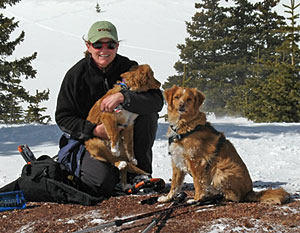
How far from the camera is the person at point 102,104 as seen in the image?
4.05m

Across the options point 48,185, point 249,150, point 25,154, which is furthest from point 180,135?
point 249,150

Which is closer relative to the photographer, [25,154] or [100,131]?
[100,131]

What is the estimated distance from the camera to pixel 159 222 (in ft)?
10.1

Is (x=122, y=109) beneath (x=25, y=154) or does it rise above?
above

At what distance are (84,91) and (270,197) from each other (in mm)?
2373

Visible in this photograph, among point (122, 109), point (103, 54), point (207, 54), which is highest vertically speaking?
point (207, 54)

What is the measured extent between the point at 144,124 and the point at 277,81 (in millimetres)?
11465

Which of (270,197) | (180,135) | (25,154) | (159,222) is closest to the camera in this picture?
(159,222)

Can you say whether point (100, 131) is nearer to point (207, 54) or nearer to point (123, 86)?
point (123, 86)

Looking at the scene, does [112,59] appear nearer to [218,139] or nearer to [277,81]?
[218,139]

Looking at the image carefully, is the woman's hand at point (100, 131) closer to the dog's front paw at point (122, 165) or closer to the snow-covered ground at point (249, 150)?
the dog's front paw at point (122, 165)

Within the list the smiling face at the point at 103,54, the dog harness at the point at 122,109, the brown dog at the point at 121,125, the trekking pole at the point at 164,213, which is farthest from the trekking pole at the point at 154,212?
the smiling face at the point at 103,54

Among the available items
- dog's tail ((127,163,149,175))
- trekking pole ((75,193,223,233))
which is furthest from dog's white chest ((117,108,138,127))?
trekking pole ((75,193,223,233))

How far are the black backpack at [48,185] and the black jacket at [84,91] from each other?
1.50ft
